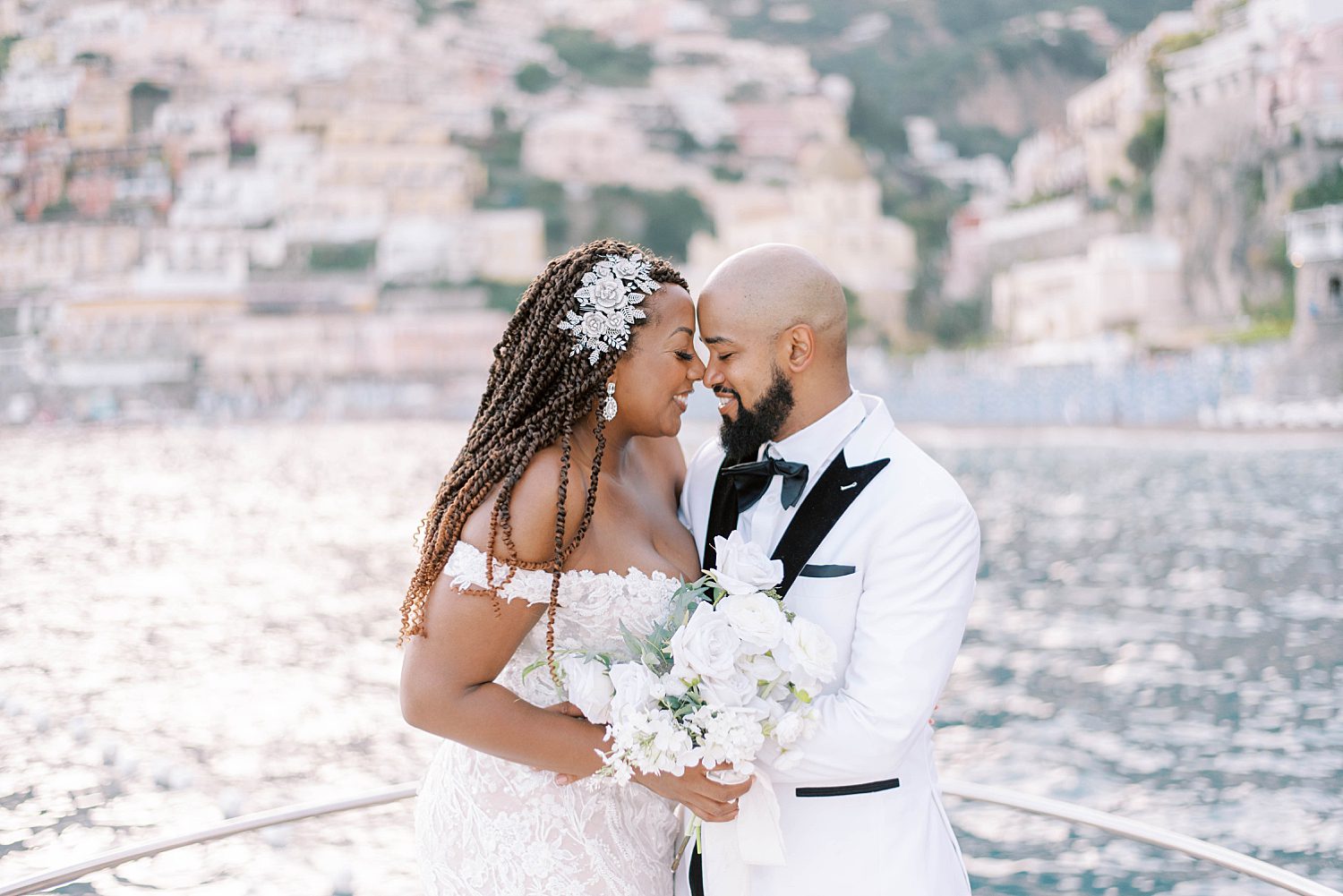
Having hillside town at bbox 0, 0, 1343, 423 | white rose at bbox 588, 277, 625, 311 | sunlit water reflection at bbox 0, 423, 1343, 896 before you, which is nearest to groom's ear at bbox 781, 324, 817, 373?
white rose at bbox 588, 277, 625, 311

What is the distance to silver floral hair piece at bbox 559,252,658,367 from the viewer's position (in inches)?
71.5

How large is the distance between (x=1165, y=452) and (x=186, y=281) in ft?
174

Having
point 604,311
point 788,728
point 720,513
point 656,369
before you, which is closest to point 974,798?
point 720,513

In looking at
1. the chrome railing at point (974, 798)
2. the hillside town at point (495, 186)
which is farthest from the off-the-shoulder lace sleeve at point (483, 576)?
the hillside town at point (495, 186)

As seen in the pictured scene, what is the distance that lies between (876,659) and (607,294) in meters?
0.61

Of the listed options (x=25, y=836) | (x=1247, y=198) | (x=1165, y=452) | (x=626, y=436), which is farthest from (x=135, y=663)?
(x=1247, y=198)

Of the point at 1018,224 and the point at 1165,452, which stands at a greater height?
the point at 1018,224

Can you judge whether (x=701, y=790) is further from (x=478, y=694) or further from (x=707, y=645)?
(x=478, y=694)

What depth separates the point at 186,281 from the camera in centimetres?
6900

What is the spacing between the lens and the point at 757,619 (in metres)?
1.61

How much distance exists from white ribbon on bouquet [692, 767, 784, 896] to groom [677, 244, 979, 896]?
26 millimetres

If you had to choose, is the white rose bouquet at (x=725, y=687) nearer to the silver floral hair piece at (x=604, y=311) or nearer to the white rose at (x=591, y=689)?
the white rose at (x=591, y=689)

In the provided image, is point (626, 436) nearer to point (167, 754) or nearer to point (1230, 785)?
point (1230, 785)

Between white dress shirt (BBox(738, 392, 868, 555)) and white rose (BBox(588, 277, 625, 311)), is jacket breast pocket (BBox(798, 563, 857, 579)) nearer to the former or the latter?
white dress shirt (BBox(738, 392, 868, 555))
